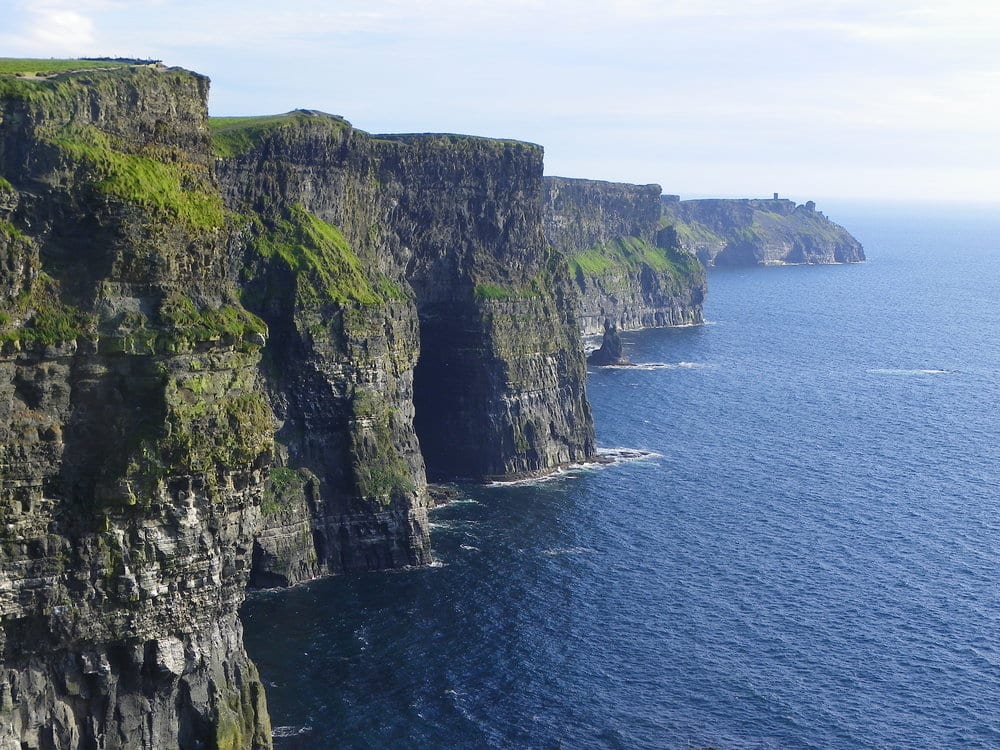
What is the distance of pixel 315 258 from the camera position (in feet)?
450

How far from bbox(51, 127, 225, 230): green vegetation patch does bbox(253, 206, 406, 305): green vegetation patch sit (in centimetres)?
3919

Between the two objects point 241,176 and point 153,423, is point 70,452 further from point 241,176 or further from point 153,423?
point 241,176

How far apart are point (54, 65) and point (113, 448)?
38.1m

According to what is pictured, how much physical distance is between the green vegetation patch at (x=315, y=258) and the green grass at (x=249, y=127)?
8639mm

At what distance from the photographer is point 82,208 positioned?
84062mm

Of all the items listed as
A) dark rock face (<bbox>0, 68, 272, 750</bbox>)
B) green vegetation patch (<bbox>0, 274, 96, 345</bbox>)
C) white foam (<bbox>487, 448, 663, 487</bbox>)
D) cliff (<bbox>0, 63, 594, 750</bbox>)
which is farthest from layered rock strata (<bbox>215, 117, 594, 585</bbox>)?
green vegetation patch (<bbox>0, 274, 96, 345</bbox>)

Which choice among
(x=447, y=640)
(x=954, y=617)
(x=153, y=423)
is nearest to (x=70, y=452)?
(x=153, y=423)

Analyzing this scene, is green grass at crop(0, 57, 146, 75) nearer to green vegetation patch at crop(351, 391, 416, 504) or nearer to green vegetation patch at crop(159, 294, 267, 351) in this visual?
green vegetation patch at crop(159, 294, 267, 351)

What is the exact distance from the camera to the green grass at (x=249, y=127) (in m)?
134

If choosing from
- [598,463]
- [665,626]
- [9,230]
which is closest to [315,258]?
[665,626]

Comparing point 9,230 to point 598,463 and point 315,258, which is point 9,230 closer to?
point 315,258

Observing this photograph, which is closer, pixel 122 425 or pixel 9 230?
pixel 9 230

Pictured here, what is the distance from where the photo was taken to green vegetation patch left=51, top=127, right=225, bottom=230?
85.2 meters

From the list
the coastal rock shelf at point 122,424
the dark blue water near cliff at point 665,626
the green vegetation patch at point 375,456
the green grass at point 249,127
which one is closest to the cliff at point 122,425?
the coastal rock shelf at point 122,424
